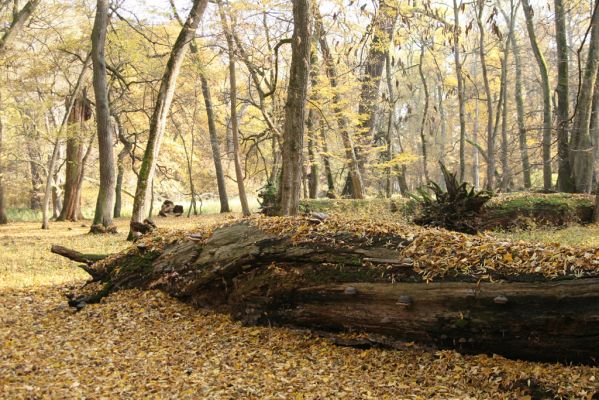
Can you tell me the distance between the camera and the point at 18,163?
78.4 ft

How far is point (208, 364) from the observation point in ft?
13.0

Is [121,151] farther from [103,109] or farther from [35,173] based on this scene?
[35,173]

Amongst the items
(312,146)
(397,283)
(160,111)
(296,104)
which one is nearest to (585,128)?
(296,104)

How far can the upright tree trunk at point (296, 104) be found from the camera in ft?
21.6

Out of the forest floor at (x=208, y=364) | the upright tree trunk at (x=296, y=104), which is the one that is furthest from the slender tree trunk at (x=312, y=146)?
the forest floor at (x=208, y=364)

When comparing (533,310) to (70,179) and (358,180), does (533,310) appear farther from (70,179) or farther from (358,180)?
(70,179)

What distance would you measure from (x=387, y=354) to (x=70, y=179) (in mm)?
16375

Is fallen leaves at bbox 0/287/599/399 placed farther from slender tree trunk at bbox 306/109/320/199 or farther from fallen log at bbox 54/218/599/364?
slender tree trunk at bbox 306/109/320/199

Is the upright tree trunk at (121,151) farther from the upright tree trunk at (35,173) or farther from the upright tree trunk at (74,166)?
the upright tree trunk at (35,173)

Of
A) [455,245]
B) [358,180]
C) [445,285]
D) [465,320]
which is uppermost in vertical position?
[358,180]

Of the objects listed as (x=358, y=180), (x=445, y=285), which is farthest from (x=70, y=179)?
(x=445, y=285)

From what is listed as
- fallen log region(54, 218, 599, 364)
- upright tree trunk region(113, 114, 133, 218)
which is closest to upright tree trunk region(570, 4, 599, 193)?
fallen log region(54, 218, 599, 364)

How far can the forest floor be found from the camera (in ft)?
10.9

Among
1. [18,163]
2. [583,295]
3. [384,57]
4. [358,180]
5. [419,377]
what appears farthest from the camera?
[18,163]
